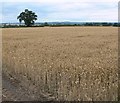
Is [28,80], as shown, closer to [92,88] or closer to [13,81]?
[13,81]

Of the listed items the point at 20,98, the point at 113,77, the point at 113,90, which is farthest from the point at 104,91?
the point at 20,98

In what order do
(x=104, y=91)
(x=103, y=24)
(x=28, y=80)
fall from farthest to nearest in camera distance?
(x=103, y=24) → (x=28, y=80) → (x=104, y=91)

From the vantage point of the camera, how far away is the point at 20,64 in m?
12.1

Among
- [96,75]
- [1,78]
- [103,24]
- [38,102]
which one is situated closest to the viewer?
[38,102]

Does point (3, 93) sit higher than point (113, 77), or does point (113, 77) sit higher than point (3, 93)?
point (113, 77)

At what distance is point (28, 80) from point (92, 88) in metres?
3.26

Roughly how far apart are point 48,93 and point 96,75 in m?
1.33

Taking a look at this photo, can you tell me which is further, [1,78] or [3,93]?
[1,78]

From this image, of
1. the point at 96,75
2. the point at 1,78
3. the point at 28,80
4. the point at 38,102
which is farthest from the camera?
the point at 1,78

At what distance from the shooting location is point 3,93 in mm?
9227

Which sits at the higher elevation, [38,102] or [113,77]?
[113,77]

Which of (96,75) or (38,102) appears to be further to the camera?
(96,75)

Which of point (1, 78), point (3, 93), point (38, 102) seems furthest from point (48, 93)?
point (1, 78)

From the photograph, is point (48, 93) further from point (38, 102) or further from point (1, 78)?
point (1, 78)
